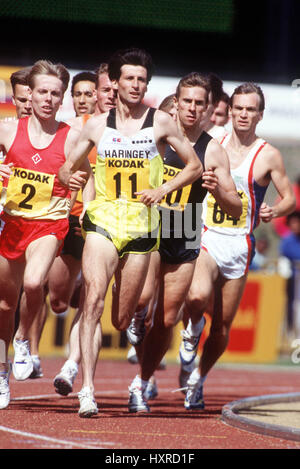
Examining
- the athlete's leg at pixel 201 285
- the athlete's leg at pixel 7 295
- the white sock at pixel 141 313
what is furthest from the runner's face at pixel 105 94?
the athlete's leg at pixel 7 295

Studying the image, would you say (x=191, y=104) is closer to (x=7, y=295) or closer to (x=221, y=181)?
(x=221, y=181)

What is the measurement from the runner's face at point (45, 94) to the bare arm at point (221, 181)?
1303 mm

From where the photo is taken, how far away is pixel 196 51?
1866 centimetres

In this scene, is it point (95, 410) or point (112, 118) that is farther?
point (112, 118)

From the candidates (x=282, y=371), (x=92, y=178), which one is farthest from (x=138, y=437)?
(x=282, y=371)

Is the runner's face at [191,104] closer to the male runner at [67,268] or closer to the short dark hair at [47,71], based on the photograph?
the short dark hair at [47,71]

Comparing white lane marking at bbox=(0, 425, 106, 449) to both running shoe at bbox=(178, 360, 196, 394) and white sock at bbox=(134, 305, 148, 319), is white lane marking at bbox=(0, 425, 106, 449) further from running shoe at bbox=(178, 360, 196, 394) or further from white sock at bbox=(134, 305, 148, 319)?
running shoe at bbox=(178, 360, 196, 394)

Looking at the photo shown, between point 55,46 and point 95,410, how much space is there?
11248mm

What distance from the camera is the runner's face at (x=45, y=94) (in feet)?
27.3

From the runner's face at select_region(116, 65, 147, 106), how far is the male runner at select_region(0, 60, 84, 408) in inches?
23.5

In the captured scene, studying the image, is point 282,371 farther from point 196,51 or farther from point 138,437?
point 138,437

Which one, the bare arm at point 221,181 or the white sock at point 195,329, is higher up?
the bare arm at point 221,181

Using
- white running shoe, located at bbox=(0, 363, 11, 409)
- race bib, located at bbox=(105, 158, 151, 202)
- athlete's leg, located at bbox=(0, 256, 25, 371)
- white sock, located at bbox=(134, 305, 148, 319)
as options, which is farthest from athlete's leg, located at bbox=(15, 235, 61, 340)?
white sock, located at bbox=(134, 305, 148, 319)

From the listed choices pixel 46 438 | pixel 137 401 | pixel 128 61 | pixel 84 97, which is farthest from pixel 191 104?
pixel 46 438
